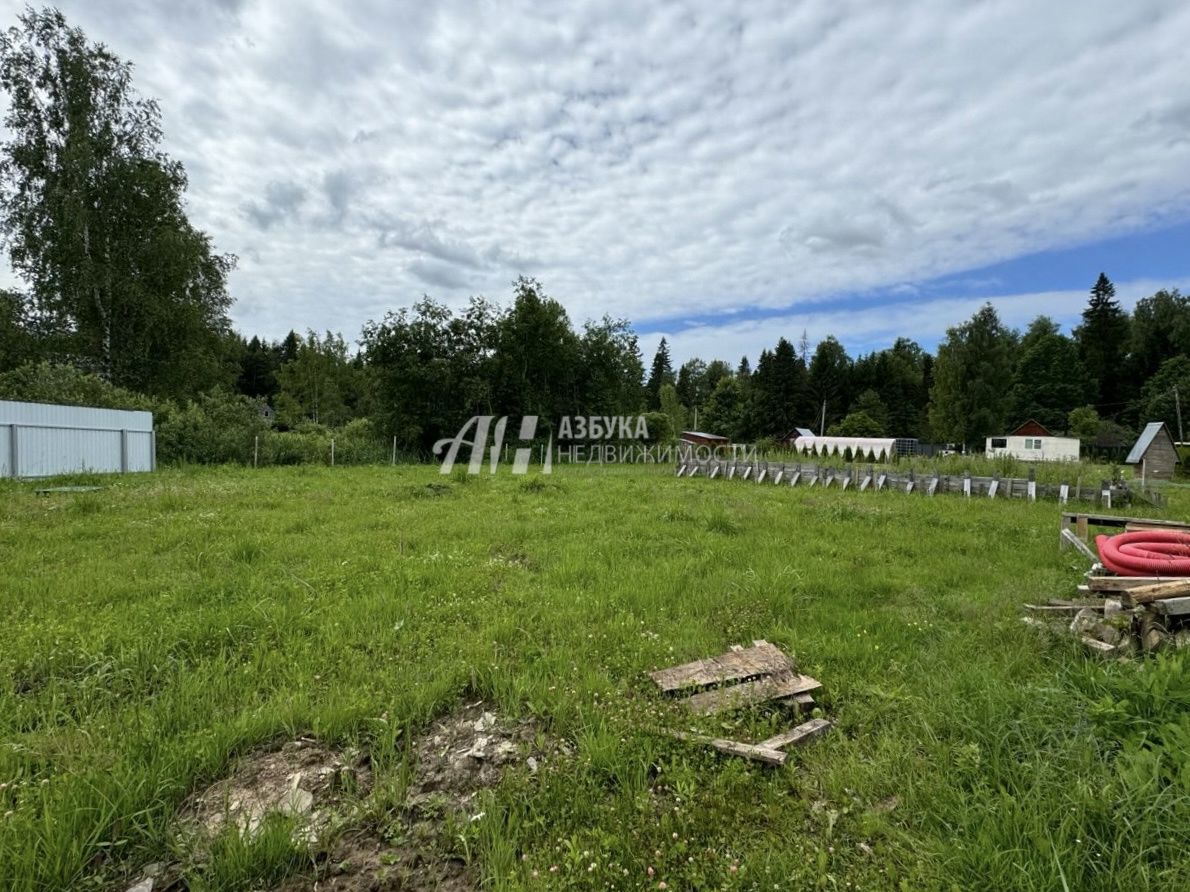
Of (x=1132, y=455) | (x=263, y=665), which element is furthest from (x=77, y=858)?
(x=1132, y=455)

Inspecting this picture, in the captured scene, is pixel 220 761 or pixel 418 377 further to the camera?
pixel 418 377

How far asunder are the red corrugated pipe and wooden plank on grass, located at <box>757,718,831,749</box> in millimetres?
3399

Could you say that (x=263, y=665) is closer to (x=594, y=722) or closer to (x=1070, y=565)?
(x=594, y=722)

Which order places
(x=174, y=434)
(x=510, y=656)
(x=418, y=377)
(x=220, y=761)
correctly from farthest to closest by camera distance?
1. (x=418, y=377)
2. (x=174, y=434)
3. (x=510, y=656)
4. (x=220, y=761)

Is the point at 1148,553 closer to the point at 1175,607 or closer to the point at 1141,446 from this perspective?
the point at 1175,607

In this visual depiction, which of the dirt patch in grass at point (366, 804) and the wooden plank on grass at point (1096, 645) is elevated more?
the wooden plank on grass at point (1096, 645)

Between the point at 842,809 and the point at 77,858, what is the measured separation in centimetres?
321

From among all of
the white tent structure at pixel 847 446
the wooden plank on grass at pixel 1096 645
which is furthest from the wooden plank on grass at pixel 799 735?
the white tent structure at pixel 847 446

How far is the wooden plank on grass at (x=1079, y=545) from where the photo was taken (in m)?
6.12

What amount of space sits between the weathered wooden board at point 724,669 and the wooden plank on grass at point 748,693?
6 cm

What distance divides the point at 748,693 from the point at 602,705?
0.94m

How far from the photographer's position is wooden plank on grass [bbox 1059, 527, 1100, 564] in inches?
241

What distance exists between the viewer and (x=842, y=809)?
2.45 meters

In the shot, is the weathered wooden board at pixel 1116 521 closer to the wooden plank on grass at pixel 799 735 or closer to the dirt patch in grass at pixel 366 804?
the wooden plank on grass at pixel 799 735
